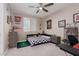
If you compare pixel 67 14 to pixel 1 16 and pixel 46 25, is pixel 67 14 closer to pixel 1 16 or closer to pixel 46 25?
pixel 46 25

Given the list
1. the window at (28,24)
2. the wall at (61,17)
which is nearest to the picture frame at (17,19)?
the window at (28,24)

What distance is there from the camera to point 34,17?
518 cm

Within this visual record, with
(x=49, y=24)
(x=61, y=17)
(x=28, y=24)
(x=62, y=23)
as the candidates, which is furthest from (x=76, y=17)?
(x=28, y=24)

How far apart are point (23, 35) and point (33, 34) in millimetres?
722

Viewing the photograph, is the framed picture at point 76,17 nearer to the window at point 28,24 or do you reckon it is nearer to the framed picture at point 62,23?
the framed picture at point 62,23

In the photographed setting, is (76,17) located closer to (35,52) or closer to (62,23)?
(62,23)

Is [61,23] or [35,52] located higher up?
[61,23]

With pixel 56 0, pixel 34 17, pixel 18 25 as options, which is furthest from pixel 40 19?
pixel 56 0

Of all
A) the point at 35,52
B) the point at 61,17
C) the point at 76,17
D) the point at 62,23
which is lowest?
the point at 35,52

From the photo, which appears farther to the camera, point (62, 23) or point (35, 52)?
point (62, 23)

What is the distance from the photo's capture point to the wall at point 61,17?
3311 millimetres

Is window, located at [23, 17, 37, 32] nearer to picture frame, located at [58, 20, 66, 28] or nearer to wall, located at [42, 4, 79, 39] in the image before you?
wall, located at [42, 4, 79, 39]

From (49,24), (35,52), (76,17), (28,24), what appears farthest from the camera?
(49,24)

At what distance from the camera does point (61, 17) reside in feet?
13.3
